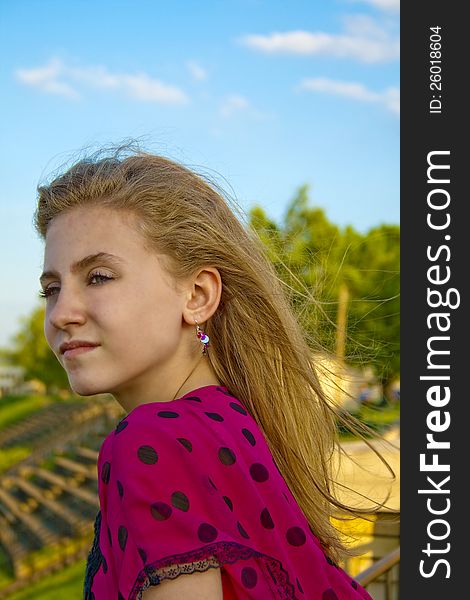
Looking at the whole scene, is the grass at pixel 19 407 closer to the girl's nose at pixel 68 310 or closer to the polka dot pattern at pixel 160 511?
the girl's nose at pixel 68 310

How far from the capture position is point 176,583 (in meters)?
1.05

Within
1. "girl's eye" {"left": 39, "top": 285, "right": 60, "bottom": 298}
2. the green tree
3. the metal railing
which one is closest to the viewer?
"girl's eye" {"left": 39, "top": 285, "right": 60, "bottom": 298}

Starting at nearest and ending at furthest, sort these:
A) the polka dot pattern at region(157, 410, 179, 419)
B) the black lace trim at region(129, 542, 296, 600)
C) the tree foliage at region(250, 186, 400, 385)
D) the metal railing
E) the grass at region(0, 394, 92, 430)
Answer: the black lace trim at region(129, 542, 296, 600), the polka dot pattern at region(157, 410, 179, 419), the tree foliage at region(250, 186, 400, 385), the metal railing, the grass at region(0, 394, 92, 430)

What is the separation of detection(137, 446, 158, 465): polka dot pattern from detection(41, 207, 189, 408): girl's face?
0.78 feet

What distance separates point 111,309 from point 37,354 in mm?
44249

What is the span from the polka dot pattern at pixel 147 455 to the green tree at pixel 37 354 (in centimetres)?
4069

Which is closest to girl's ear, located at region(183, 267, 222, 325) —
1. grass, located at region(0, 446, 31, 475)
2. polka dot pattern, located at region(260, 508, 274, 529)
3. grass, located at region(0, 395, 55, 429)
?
polka dot pattern, located at region(260, 508, 274, 529)

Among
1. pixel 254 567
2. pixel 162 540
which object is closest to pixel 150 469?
pixel 162 540

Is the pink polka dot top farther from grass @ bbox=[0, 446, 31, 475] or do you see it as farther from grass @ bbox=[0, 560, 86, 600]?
grass @ bbox=[0, 446, 31, 475]

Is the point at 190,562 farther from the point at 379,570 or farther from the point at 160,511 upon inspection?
the point at 379,570

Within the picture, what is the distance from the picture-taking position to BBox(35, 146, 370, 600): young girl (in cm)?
110

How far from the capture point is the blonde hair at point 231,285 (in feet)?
4.73

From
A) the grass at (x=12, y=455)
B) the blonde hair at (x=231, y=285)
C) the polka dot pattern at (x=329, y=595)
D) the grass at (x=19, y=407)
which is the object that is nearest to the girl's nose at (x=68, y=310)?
the blonde hair at (x=231, y=285)

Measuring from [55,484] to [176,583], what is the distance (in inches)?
848
